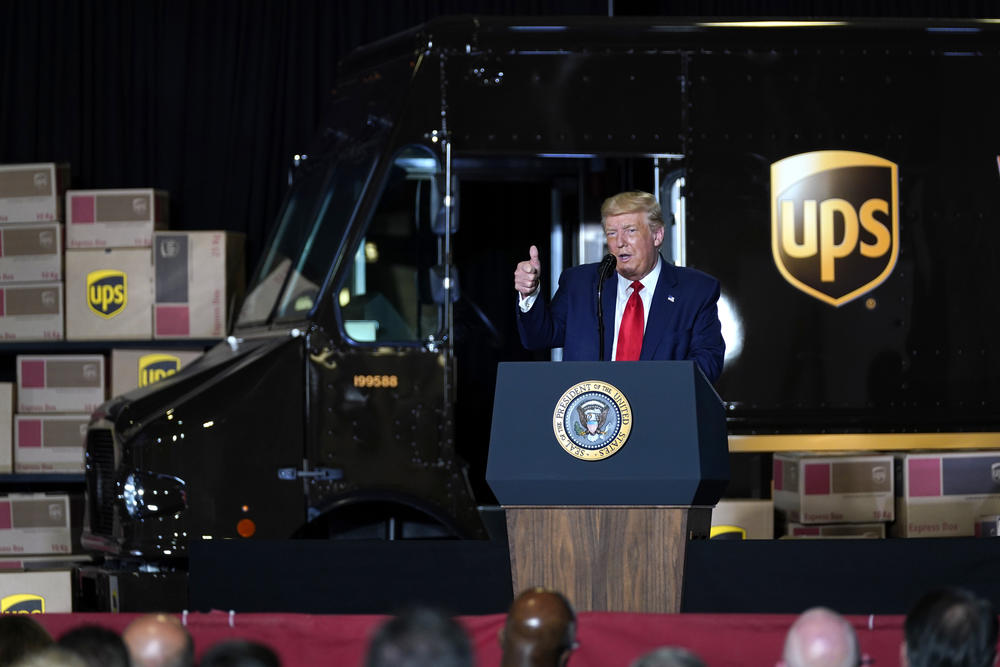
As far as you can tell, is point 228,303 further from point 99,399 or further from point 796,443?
point 796,443

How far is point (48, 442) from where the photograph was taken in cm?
826

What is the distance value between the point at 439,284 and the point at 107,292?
10.4ft

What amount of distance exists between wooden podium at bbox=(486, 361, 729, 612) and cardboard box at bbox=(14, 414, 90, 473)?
5424mm

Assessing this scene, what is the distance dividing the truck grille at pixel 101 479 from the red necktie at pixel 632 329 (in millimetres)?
2553

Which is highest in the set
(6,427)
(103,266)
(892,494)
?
(103,266)

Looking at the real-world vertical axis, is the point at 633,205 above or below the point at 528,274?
above

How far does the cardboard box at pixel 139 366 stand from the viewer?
813cm

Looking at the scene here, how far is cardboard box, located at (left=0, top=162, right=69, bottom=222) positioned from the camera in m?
8.27

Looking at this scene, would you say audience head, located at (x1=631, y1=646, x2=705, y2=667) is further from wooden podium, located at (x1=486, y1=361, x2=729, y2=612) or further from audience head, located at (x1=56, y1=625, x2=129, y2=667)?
wooden podium, located at (x1=486, y1=361, x2=729, y2=612)

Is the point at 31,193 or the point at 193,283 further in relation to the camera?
the point at 31,193

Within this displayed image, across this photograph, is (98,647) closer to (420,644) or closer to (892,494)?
(420,644)

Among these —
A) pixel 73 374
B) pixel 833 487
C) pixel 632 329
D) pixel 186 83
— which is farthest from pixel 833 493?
pixel 186 83

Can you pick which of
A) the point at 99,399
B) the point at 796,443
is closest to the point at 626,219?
the point at 796,443

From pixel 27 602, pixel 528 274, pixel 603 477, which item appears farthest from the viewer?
pixel 27 602
